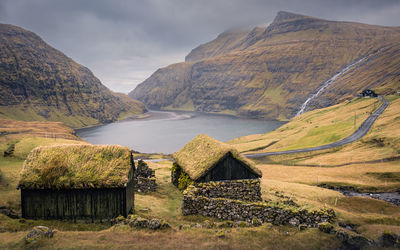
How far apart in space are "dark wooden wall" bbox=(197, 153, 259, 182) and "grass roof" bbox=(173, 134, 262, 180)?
1.40ft

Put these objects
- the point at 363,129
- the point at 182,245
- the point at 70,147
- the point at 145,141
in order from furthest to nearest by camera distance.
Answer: the point at 145,141 < the point at 363,129 < the point at 70,147 < the point at 182,245

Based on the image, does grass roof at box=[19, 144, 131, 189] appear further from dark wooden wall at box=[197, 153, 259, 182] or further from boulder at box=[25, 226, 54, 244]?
dark wooden wall at box=[197, 153, 259, 182]

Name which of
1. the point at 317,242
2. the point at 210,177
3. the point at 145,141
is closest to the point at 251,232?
the point at 317,242

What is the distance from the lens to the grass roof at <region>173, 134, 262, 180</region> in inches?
1101

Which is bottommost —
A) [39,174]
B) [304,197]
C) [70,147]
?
[304,197]

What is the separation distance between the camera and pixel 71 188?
64.6 ft

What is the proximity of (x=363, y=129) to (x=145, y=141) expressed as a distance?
11635cm

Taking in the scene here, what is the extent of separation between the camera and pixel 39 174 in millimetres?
19828

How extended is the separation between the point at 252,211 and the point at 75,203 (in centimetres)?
1471

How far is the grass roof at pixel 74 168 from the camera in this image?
19688mm

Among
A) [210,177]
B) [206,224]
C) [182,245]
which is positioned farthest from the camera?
[210,177]

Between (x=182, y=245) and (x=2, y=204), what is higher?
(x=2, y=204)

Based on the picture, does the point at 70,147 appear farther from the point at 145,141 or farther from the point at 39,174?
the point at 145,141

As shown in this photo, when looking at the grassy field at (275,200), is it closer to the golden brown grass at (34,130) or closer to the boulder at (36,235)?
the boulder at (36,235)
